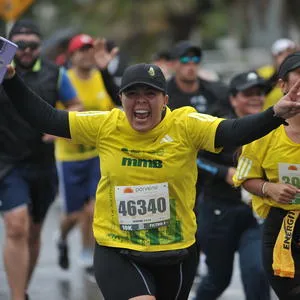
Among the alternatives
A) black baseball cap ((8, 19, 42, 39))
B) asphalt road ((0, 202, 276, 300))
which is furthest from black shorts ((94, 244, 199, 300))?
black baseball cap ((8, 19, 42, 39))

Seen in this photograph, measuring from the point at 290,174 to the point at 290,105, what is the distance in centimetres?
81

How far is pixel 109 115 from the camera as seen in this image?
610 centimetres

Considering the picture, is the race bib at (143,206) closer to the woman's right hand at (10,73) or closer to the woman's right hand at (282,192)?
the woman's right hand at (282,192)

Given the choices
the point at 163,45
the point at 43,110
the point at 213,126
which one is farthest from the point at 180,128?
the point at 163,45

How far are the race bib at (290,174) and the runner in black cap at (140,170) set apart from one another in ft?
1.53

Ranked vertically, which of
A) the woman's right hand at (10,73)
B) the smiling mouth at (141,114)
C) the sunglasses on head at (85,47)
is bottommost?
the sunglasses on head at (85,47)

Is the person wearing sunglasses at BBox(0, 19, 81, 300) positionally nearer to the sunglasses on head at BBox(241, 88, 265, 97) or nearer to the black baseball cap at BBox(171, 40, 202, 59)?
the black baseball cap at BBox(171, 40, 202, 59)

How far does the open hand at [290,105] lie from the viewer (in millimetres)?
5445

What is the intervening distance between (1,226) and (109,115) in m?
8.14

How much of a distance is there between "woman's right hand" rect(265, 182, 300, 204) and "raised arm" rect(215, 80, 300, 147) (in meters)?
0.46

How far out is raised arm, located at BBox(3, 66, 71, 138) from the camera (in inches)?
235

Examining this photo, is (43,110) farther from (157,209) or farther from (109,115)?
(157,209)

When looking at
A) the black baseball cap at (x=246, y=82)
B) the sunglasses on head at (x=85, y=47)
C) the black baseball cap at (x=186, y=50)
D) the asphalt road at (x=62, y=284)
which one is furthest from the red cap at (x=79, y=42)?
the black baseball cap at (x=246, y=82)

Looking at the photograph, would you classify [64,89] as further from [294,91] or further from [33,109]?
[294,91]
